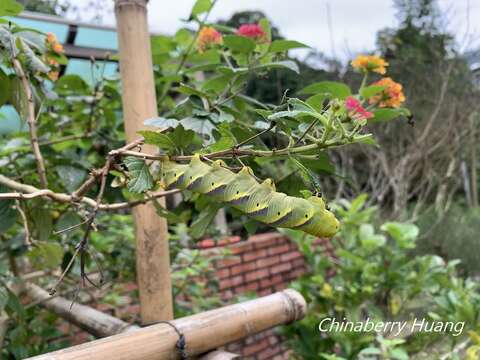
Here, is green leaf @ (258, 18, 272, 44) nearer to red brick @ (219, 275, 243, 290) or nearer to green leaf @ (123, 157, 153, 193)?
green leaf @ (123, 157, 153, 193)

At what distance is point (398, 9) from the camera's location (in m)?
3.29

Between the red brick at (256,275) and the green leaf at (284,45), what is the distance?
1.86 m

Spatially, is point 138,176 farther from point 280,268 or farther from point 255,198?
point 280,268

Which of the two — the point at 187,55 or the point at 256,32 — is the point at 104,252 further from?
the point at 256,32

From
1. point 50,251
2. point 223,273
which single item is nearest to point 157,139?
point 50,251

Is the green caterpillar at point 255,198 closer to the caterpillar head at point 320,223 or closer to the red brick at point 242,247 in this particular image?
the caterpillar head at point 320,223

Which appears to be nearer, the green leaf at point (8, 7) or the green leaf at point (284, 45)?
the green leaf at point (8, 7)

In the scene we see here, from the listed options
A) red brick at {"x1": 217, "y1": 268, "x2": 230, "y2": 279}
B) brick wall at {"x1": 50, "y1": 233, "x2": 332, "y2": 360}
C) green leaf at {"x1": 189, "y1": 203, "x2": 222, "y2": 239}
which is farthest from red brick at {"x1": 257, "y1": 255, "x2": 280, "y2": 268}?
green leaf at {"x1": 189, "y1": 203, "x2": 222, "y2": 239}

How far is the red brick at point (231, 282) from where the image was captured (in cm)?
235

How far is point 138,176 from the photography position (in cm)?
51

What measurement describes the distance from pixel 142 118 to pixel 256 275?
6.15 ft

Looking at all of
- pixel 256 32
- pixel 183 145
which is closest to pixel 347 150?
pixel 256 32

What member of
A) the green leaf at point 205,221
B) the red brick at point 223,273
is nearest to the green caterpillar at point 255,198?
the green leaf at point 205,221

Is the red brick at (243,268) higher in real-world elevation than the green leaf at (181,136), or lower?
lower
